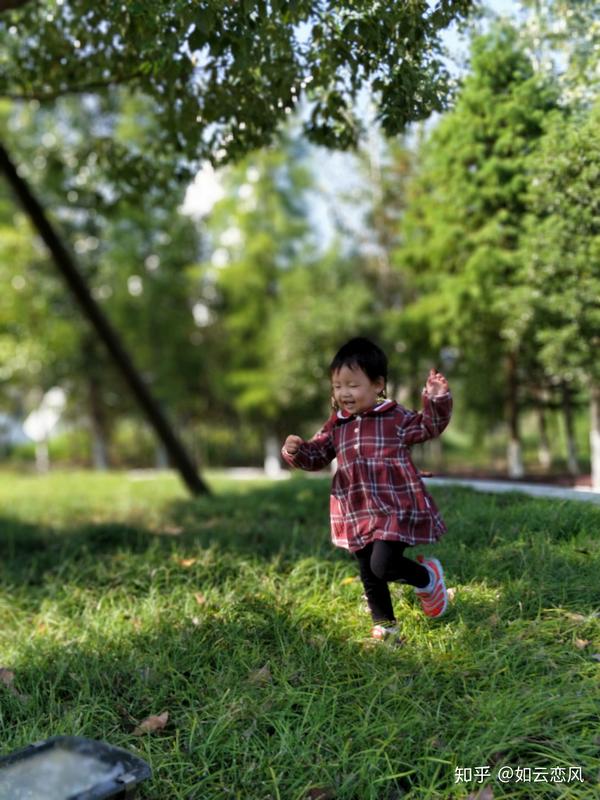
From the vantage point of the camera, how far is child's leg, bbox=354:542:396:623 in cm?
312

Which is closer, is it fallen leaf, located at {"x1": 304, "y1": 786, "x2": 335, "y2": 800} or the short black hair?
fallen leaf, located at {"x1": 304, "y1": 786, "x2": 335, "y2": 800}

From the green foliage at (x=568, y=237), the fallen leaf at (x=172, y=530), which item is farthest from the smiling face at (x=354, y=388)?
the fallen leaf at (x=172, y=530)

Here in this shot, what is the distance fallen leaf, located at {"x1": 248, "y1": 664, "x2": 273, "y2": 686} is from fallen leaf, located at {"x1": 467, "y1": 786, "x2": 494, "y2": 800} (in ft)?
3.05

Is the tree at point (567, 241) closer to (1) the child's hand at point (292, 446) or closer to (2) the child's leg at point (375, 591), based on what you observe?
(1) the child's hand at point (292, 446)

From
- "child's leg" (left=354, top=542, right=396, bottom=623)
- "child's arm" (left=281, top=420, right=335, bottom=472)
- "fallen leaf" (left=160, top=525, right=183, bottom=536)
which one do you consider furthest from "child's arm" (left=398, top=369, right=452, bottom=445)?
"fallen leaf" (left=160, top=525, right=183, bottom=536)

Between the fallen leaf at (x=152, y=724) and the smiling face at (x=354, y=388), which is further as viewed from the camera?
the smiling face at (x=354, y=388)

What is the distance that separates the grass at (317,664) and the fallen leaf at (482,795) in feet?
0.10

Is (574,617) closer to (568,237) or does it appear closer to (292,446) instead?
Answer: (292,446)

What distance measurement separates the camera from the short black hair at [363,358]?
3.03 meters

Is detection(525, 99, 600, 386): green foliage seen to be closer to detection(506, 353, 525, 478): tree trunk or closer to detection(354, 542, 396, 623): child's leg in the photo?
detection(506, 353, 525, 478): tree trunk

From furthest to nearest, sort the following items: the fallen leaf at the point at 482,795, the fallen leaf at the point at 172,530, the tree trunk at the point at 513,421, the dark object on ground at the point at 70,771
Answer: the tree trunk at the point at 513,421, the fallen leaf at the point at 172,530, the fallen leaf at the point at 482,795, the dark object on ground at the point at 70,771

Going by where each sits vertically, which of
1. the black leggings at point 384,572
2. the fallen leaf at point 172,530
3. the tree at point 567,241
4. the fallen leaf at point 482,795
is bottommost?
the fallen leaf at point 482,795

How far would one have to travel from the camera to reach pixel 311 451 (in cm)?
320

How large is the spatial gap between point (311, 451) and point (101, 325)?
5.37m
